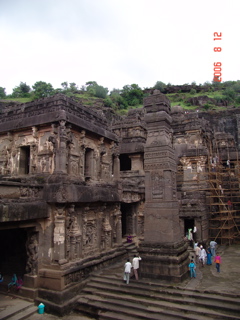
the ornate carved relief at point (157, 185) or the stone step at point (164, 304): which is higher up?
the ornate carved relief at point (157, 185)

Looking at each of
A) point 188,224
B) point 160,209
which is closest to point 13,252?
point 160,209

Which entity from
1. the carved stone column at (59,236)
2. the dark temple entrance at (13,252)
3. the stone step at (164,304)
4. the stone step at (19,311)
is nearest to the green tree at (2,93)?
the dark temple entrance at (13,252)

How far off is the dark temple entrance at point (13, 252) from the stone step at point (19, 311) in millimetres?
2560

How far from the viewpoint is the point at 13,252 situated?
13.6 metres

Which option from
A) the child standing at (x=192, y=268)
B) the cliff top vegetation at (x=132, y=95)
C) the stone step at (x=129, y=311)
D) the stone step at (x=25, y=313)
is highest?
the cliff top vegetation at (x=132, y=95)

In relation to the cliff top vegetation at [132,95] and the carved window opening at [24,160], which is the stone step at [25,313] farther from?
the cliff top vegetation at [132,95]

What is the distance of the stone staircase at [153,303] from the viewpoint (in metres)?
8.43

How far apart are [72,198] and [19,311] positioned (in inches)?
187

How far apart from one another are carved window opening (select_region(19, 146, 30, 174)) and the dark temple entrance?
3.13 meters

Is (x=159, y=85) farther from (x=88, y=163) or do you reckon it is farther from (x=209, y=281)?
(x=209, y=281)

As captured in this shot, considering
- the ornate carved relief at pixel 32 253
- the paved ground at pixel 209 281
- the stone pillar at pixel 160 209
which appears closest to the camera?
the paved ground at pixel 209 281

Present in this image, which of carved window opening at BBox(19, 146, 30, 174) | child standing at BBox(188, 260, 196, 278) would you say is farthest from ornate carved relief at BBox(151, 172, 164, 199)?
carved window opening at BBox(19, 146, 30, 174)

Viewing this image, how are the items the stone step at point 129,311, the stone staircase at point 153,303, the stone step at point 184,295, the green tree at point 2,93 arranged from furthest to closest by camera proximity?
the green tree at point 2,93
the stone step at point 184,295
the stone staircase at point 153,303
the stone step at point 129,311

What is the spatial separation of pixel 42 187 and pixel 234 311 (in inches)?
336
